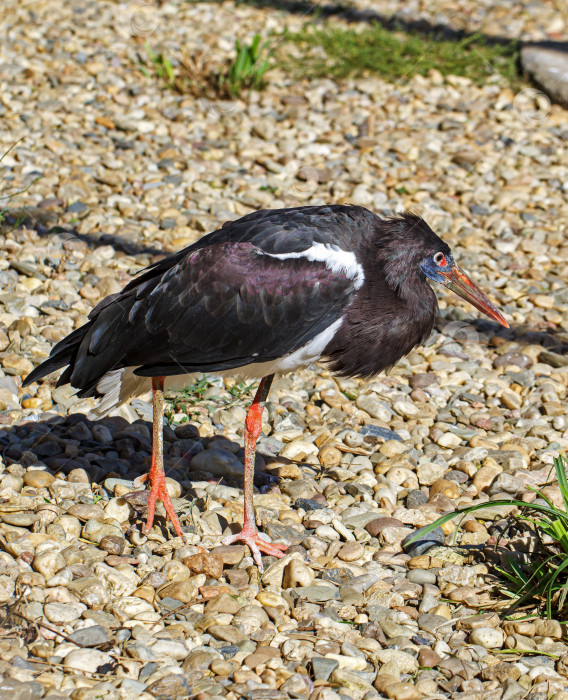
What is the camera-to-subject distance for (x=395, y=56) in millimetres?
9641

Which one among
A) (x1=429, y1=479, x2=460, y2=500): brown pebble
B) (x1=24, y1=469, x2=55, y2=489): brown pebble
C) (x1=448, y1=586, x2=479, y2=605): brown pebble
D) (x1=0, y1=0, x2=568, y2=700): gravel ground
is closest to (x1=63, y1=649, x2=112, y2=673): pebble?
(x1=0, y1=0, x2=568, y2=700): gravel ground

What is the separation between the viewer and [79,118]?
8320mm

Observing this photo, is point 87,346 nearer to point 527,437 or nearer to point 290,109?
point 527,437

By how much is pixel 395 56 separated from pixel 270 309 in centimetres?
628

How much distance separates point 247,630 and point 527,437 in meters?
2.40

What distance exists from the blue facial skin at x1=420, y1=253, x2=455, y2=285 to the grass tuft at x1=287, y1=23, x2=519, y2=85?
5.45m

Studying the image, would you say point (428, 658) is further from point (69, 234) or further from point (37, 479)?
point (69, 234)

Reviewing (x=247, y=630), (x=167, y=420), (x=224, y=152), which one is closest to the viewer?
(x=247, y=630)

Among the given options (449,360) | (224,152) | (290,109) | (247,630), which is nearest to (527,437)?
(449,360)

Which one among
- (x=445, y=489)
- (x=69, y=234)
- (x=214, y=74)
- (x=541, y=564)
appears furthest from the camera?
(x=214, y=74)

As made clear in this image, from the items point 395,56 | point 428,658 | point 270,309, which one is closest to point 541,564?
point 428,658

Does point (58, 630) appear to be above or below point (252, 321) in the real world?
below

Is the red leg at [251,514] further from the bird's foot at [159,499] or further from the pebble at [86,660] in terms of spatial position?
the pebble at [86,660]

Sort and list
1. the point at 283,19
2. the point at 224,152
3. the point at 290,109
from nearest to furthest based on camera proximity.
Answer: the point at 224,152
the point at 290,109
the point at 283,19
